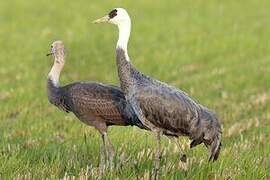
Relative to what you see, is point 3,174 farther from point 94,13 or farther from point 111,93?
point 94,13

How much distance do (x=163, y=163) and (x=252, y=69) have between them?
35.7 ft

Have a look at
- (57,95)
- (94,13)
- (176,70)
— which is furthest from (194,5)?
(57,95)

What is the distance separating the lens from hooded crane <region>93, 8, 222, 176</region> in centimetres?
754

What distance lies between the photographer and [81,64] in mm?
20266

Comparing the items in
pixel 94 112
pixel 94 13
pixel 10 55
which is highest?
pixel 94 13

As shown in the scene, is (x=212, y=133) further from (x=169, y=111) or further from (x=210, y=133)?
(x=169, y=111)

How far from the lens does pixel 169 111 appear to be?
7539 millimetres

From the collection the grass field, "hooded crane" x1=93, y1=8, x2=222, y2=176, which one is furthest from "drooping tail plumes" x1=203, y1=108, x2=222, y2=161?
the grass field

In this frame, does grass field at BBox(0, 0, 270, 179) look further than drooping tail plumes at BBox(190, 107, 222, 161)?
Yes

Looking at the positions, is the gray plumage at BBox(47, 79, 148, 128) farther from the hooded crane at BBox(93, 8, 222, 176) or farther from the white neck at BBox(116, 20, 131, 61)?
the white neck at BBox(116, 20, 131, 61)

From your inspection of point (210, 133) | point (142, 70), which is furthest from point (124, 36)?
point (142, 70)

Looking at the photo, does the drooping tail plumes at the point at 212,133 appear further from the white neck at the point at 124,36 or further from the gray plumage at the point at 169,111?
the white neck at the point at 124,36

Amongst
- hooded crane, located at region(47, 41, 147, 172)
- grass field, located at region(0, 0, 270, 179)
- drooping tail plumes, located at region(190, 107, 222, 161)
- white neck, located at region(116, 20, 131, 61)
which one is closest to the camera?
drooping tail plumes, located at region(190, 107, 222, 161)

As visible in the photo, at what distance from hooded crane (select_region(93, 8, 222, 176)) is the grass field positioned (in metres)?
0.38
